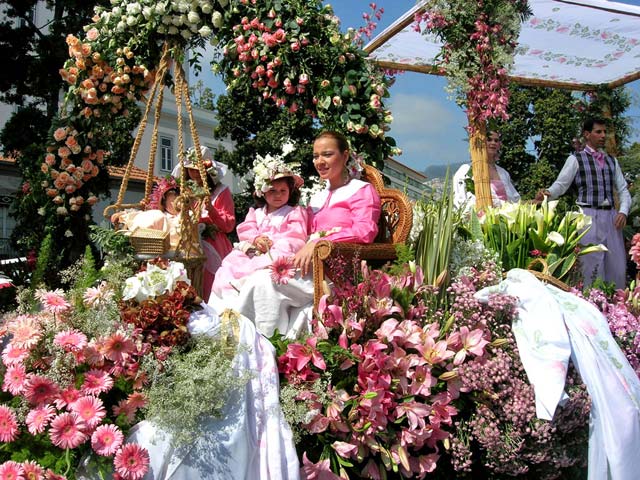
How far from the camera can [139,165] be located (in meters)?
26.5

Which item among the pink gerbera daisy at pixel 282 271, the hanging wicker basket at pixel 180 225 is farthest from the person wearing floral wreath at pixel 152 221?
the pink gerbera daisy at pixel 282 271

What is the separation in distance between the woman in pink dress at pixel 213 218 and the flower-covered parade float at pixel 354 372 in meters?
1.33

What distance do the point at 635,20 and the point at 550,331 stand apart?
17.2 feet

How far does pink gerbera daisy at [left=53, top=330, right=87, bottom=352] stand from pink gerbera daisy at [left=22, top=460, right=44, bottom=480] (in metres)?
0.44

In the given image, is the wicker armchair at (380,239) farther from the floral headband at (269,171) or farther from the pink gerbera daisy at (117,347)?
the pink gerbera daisy at (117,347)

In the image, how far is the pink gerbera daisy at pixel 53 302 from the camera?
8.42 feet

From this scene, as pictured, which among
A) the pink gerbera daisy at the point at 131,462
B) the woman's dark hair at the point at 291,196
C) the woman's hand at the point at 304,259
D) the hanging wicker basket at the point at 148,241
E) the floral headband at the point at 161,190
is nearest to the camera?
the pink gerbera daisy at the point at 131,462

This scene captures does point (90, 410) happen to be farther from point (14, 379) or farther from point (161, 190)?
point (161, 190)

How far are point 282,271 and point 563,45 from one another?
19.1 ft

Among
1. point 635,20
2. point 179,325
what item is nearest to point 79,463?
point 179,325

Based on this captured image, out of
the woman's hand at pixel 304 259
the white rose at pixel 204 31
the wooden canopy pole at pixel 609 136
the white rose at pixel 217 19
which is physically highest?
the white rose at pixel 217 19

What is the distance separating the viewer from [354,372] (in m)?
2.85

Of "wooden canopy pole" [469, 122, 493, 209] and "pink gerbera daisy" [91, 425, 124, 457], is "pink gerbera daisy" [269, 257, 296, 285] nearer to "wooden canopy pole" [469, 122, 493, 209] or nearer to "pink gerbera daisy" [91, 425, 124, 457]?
"pink gerbera daisy" [91, 425, 124, 457]

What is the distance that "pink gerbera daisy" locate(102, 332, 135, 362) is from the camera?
2445 millimetres
